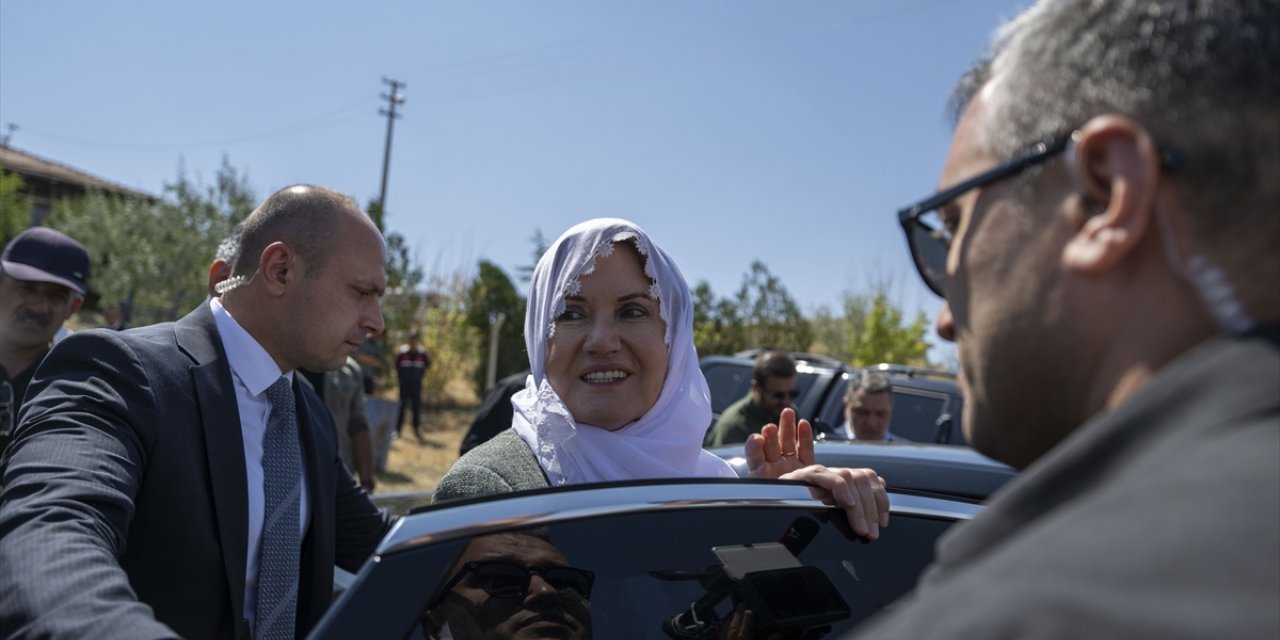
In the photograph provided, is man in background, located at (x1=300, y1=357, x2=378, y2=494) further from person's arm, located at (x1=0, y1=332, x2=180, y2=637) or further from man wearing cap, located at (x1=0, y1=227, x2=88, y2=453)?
person's arm, located at (x1=0, y1=332, x2=180, y2=637)

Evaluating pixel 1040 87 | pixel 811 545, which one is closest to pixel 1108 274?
pixel 1040 87

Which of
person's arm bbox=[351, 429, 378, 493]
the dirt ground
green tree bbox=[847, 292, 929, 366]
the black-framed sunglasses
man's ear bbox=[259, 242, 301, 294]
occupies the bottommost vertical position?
the dirt ground

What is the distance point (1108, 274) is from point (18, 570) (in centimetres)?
150

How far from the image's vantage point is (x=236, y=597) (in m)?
2.00

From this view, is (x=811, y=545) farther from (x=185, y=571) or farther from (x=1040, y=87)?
(x=185, y=571)

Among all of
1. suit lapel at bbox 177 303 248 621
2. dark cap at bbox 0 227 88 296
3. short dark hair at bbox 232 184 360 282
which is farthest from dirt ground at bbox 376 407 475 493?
suit lapel at bbox 177 303 248 621

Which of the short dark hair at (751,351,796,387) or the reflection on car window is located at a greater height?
the reflection on car window

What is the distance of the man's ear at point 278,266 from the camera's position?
2.41 meters

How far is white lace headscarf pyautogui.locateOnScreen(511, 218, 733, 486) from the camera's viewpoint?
226 cm

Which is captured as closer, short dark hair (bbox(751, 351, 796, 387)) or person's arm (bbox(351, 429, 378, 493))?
short dark hair (bbox(751, 351, 796, 387))

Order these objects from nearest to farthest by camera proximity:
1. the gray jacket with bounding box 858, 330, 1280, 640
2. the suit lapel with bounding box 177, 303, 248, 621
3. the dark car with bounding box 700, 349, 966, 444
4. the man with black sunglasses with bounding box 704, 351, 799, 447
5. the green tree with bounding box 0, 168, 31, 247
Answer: the gray jacket with bounding box 858, 330, 1280, 640 < the suit lapel with bounding box 177, 303, 248, 621 < the man with black sunglasses with bounding box 704, 351, 799, 447 < the dark car with bounding box 700, 349, 966, 444 < the green tree with bounding box 0, 168, 31, 247

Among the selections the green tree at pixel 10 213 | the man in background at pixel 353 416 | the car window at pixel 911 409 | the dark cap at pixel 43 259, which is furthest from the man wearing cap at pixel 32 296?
the green tree at pixel 10 213

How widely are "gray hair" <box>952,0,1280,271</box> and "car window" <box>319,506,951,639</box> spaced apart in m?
0.96

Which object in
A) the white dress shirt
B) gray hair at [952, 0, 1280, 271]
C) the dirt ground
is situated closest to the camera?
gray hair at [952, 0, 1280, 271]
